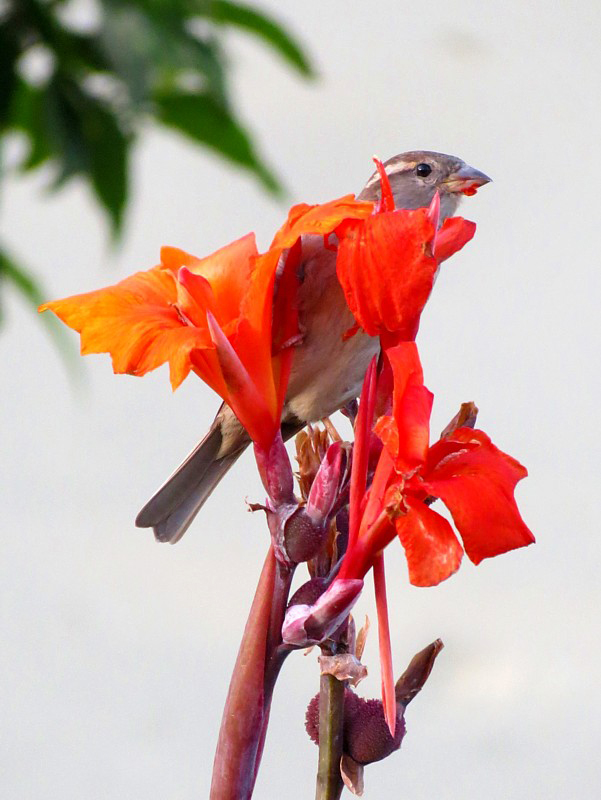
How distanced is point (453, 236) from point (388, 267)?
0.13 meters

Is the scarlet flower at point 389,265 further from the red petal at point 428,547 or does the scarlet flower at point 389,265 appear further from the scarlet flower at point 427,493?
the red petal at point 428,547

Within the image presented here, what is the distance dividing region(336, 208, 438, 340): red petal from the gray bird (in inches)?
17.8

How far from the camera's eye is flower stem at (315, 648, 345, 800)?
885 millimetres

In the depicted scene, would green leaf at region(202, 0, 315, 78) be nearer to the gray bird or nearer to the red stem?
the red stem

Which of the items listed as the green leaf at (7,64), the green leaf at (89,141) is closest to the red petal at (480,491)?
the green leaf at (89,141)

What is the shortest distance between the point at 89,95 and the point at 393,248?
0.93 ft

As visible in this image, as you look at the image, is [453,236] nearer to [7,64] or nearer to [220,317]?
[220,317]

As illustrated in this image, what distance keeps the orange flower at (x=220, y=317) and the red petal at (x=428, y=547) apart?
0.22 metres

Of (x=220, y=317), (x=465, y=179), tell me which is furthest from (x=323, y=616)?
(x=465, y=179)

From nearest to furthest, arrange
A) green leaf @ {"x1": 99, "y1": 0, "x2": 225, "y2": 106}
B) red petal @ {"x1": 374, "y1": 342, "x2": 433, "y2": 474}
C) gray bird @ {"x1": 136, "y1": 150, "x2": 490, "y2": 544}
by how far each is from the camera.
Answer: green leaf @ {"x1": 99, "y1": 0, "x2": 225, "y2": 106} → red petal @ {"x1": 374, "y1": 342, "x2": 433, "y2": 474} → gray bird @ {"x1": 136, "y1": 150, "x2": 490, "y2": 544}

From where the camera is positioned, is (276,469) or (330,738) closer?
(330,738)

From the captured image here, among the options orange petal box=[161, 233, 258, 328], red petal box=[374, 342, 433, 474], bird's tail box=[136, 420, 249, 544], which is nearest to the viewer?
red petal box=[374, 342, 433, 474]

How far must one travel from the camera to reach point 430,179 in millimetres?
2117

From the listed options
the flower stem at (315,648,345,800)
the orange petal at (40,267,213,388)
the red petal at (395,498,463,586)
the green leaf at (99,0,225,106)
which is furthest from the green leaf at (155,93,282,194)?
the flower stem at (315,648,345,800)
